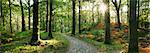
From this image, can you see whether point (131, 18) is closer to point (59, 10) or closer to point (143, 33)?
point (143, 33)

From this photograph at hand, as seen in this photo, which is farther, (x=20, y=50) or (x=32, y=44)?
(x=32, y=44)

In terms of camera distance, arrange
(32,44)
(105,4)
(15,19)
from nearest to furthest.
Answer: (32,44)
(105,4)
(15,19)

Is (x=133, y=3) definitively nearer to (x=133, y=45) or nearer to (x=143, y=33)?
(x=133, y=45)

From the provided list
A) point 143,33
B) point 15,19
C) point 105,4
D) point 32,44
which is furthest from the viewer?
point 15,19

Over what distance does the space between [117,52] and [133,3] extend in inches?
218

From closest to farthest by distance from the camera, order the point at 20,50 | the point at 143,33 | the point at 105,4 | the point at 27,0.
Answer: the point at 20,50 < the point at 105,4 < the point at 143,33 < the point at 27,0

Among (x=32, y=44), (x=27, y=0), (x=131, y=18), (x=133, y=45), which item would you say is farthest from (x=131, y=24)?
(x=27, y=0)

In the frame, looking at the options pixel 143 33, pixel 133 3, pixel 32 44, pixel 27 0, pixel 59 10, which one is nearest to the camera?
pixel 133 3

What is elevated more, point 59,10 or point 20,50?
point 59,10

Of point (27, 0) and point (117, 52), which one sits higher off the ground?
point (27, 0)

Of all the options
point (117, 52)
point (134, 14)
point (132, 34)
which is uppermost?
point (134, 14)

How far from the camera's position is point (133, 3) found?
54.5 feet

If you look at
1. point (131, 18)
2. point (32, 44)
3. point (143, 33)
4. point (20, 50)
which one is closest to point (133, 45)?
point (131, 18)

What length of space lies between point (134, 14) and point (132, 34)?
4.18 ft
